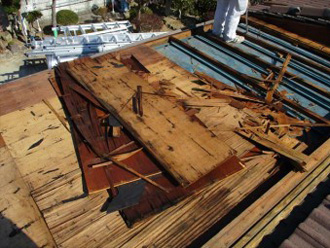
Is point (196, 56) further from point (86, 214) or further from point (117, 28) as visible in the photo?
point (117, 28)

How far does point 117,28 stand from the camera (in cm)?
2073

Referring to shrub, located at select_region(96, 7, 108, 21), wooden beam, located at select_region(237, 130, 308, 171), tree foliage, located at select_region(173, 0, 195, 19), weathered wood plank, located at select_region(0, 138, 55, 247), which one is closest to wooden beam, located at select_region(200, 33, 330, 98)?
wooden beam, located at select_region(237, 130, 308, 171)

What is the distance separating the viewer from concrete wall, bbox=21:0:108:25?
78.3 ft

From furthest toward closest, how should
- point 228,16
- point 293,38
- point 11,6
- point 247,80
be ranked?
point 11,6 < point 293,38 < point 228,16 < point 247,80

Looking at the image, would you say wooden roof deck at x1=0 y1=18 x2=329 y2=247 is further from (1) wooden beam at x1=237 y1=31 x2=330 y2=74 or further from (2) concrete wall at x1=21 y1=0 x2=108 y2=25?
(2) concrete wall at x1=21 y1=0 x2=108 y2=25

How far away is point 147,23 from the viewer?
24.8 meters

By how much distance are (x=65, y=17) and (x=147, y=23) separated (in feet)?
25.7

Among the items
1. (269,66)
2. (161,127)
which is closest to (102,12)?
(269,66)

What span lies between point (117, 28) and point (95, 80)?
1598 cm

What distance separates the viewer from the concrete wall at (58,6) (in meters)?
23.9

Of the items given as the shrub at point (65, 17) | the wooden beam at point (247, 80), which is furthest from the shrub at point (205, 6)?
the wooden beam at point (247, 80)

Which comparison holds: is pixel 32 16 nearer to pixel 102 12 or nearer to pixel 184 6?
pixel 102 12

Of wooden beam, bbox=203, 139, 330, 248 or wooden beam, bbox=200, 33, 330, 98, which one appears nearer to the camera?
wooden beam, bbox=203, 139, 330, 248

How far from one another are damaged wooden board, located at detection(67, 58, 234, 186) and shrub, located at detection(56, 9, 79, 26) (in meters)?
20.8
